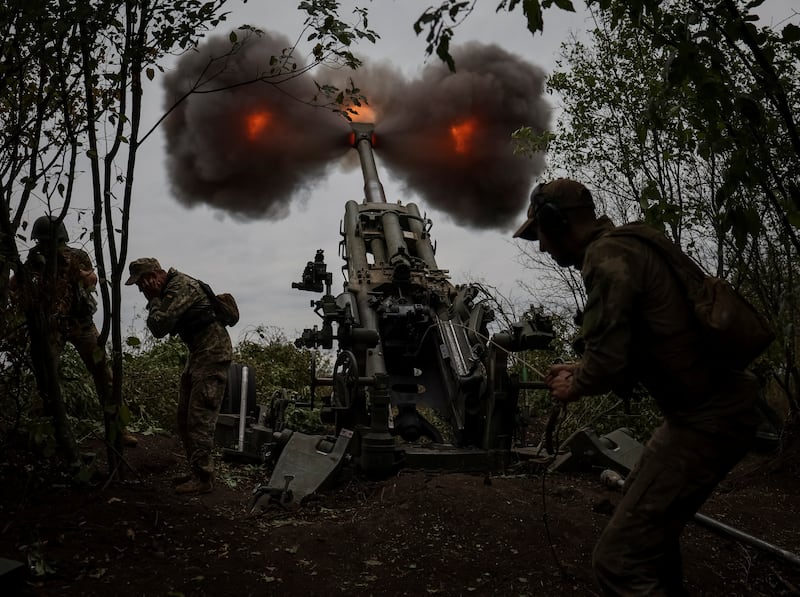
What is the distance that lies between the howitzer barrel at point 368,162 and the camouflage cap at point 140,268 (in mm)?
5013

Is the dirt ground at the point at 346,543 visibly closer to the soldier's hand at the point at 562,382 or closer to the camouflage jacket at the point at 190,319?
the soldier's hand at the point at 562,382

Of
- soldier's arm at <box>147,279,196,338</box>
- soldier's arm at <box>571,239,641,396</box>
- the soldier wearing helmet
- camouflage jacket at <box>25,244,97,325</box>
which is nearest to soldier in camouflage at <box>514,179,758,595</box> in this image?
soldier's arm at <box>571,239,641,396</box>

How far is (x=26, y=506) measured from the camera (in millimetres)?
4395

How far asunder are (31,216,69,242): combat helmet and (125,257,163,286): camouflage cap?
2.46ft

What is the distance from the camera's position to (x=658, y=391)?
2.97 meters

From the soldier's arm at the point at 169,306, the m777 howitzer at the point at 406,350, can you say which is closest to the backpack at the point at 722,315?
the m777 howitzer at the point at 406,350

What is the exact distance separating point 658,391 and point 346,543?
2.70m

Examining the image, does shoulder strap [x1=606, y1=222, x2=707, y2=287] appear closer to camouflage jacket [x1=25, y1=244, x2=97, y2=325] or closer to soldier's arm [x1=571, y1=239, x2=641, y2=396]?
soldier's arm [x1=571, y1=239, x2=641, y2=396]

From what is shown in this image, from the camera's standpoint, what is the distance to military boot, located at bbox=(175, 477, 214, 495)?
6.33m

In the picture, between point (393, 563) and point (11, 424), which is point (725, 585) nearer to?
point (393, 563)

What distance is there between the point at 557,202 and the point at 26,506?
3.41m

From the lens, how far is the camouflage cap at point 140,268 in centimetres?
646

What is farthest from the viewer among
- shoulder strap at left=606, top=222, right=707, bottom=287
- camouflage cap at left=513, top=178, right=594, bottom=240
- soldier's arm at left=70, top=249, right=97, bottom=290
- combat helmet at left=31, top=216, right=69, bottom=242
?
soldier's arm at left=70, top=249, right=97, bottom=290

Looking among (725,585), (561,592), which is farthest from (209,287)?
(725,585)
